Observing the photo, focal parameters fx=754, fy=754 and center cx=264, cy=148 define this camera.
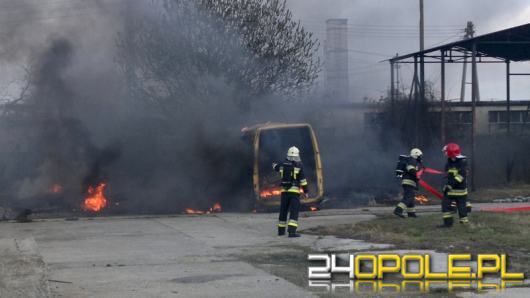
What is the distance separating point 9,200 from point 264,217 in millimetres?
7284

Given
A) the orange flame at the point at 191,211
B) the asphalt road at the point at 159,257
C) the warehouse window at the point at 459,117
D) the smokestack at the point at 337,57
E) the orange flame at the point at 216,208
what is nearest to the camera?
the asphalt road at the point at 159,257

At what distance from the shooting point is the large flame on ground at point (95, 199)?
19.7 m

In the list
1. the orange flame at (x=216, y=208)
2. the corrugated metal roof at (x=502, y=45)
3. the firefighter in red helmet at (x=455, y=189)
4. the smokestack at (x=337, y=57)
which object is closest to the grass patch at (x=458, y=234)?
the firefighter in red helmet at (x=455, y=189)

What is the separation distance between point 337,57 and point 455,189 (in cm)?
2656

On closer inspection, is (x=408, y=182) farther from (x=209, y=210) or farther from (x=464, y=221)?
(x=209, y=210)

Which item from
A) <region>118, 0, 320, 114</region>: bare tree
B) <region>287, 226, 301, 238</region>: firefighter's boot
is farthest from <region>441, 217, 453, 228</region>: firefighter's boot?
<region>118, 0, 320, 114</region>: bare tree

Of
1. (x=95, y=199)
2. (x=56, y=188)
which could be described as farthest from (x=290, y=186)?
(x=56, y=188)

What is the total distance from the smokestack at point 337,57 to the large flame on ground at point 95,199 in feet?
47.4

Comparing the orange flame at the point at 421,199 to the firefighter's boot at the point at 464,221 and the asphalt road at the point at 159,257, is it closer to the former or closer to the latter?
the asphalt road at the point at 159,257

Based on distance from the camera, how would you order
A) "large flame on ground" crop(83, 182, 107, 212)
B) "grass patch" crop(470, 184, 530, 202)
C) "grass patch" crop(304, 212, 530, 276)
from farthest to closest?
"grass patch" crop(470, 184, 530, 202)
"large flame on ground" crop(83, 182, 107, 212)
"grass patch" crop(304, 212, 530, 276)

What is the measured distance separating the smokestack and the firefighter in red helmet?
1817 centimetres

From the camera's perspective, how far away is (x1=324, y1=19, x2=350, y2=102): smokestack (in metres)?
34.2

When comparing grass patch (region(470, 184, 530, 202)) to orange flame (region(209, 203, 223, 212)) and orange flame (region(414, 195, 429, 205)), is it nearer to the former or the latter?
orange flame (region(414, 195, 429, 205))

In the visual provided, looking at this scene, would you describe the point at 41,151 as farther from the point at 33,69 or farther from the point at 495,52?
the point at 495,52
